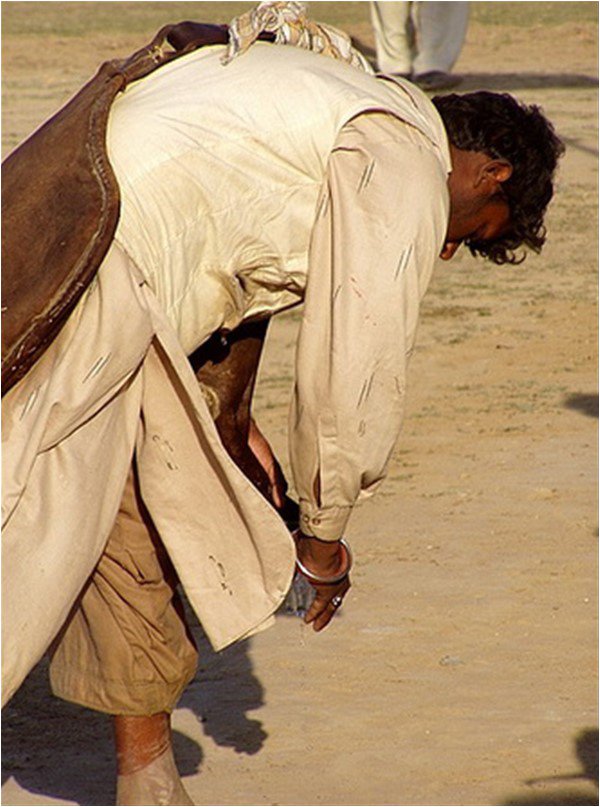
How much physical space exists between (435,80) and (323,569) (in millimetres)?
14774

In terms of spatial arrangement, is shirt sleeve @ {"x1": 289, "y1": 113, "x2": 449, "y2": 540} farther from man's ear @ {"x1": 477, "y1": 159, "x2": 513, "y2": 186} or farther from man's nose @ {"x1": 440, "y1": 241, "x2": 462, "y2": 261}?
man's nose @ {"x1": 440, "y1": 241, "x2": 462, "y2": 261}

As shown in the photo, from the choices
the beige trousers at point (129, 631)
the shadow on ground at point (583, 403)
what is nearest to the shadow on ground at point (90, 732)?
the beige trousers at point (129, 631)

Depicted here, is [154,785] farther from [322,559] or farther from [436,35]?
[436,35]

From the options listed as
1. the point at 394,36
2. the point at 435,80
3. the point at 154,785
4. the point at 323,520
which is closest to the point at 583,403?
the point at 154,785

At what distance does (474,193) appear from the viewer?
374cm

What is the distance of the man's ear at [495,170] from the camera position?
12.2ft

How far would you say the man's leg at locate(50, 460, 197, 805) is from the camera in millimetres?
3840

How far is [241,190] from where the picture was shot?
3.53m

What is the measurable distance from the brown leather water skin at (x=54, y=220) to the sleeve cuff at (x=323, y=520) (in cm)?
60

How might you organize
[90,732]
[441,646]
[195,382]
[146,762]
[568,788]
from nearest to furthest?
[195,382], [146,762], [568,788], [90,732], [441,646]

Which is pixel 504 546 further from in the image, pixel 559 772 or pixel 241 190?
pixel 241 190

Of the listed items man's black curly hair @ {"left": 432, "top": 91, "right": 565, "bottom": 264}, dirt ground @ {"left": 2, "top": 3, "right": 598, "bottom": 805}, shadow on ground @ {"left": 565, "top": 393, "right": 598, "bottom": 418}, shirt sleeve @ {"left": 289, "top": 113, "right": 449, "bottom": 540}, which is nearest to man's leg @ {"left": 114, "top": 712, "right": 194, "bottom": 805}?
dirt ground @ {"left": 2, "top": 3, "right": 598, "bottom": 805}

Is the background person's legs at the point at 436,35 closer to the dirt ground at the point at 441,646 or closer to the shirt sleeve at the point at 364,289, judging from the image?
the dirt ground at the point at 441,646

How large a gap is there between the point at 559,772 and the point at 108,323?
1.62 m
